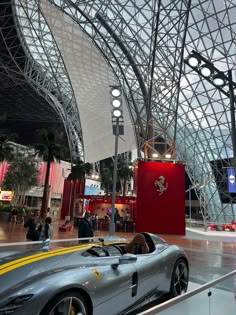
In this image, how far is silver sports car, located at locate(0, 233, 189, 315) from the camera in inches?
101

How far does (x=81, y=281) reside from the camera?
296 cm

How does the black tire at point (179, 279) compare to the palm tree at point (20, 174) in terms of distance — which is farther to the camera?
the palm tree at point (20, 174)

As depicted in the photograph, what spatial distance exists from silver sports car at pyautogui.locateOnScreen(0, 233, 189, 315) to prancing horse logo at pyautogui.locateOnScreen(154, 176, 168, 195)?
54.6 feet

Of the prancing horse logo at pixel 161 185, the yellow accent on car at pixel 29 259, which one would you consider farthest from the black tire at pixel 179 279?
the prancing horse logo at pixel 161 185

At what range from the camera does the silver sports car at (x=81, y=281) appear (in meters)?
2.58

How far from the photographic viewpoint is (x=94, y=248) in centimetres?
404

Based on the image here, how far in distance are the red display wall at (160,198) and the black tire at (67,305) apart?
18.1 metres

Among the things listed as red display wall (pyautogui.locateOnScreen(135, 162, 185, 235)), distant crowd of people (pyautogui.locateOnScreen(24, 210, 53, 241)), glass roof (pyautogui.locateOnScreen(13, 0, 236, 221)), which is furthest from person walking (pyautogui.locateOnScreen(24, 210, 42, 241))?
glass roof (pyautogui.locateOnScreen(13, 0, 236, 221))

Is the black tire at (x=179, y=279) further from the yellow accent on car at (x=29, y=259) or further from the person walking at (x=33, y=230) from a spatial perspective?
the person walking at (x=33, y=230)

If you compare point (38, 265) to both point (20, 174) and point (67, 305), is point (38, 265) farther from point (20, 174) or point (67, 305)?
point (20, 174)

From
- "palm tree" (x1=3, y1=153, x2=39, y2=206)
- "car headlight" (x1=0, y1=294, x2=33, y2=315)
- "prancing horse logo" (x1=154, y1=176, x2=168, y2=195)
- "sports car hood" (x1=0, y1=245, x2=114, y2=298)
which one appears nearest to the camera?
"car headlight" (x1=0, y1=294, x2=33, y2=315)

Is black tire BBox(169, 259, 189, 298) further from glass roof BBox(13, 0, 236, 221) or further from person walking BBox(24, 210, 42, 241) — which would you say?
glass roof BBox(13, 0, 236, 221)

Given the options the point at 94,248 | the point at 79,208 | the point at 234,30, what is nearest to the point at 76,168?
the point at 79,208

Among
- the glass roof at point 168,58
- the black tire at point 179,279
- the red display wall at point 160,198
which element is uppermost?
the glass roof at point 168,58
